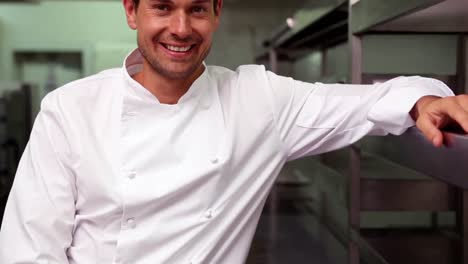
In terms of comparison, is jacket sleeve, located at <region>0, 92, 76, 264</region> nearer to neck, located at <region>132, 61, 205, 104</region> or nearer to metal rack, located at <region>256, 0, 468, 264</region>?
neck, located at <region>132, 61, 205, 104</region>

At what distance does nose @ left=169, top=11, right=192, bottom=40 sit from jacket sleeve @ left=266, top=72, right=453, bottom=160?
223 mm

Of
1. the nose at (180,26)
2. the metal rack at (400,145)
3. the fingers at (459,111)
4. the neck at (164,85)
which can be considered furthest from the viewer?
the neck at (164,85)

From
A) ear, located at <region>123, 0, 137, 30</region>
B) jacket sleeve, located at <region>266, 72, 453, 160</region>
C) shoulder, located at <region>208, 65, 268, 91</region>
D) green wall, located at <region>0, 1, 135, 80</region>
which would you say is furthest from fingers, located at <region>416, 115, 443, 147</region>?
green wall, located at <region>0, 1, 135, 80</region>

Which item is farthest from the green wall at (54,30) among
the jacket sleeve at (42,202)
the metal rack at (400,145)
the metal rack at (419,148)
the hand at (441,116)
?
the hand at (441,116)

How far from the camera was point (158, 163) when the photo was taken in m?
1.01

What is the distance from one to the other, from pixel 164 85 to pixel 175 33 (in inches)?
5.6

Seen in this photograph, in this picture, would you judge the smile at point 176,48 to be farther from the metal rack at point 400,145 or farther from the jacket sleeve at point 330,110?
the metal rack at point 400,145

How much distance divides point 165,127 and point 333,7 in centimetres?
63

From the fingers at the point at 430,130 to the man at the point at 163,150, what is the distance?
0.21m

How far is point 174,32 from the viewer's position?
96 centimetres

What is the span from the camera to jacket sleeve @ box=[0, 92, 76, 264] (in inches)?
38.5

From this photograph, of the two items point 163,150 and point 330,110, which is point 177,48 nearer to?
point 163,150

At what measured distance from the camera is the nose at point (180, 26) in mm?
951

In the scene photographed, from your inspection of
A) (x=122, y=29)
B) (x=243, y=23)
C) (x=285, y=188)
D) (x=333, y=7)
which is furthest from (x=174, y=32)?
(x=122, y=29)
